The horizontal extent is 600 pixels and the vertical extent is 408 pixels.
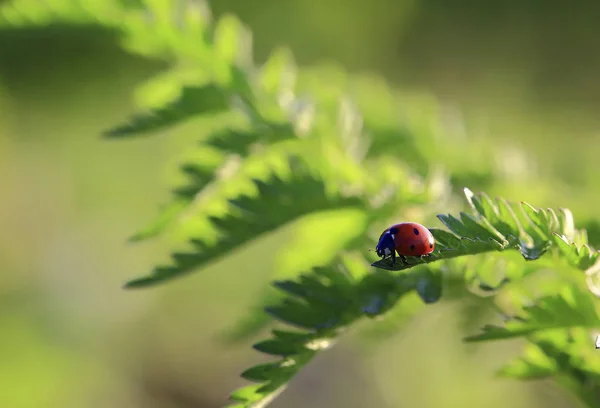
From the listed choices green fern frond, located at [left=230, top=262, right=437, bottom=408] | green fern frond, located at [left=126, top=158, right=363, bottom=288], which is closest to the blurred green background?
green fern frond, located at [left=126, top=158, right=363, bottom=288]

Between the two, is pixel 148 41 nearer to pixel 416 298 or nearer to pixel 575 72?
pixel 416 298

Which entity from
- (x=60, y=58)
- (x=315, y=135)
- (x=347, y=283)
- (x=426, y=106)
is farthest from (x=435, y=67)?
(x=347, y=283)

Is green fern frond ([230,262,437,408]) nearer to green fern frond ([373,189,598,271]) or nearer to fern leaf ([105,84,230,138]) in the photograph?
green fern frond ([373,189,598,271])

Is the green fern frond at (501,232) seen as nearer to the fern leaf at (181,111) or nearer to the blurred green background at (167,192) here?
the fern leaf at (181,111)

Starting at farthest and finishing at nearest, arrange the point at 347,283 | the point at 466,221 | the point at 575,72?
the point at 575,72
the point at 347,283
the point at 466,221

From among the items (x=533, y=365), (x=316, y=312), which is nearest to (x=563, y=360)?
(x=533, y=365)

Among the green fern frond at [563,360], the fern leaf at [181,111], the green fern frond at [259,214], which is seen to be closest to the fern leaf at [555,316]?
the green fern frond at [563,360]

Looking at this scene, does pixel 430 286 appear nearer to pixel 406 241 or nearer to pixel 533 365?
pixel 406 241
